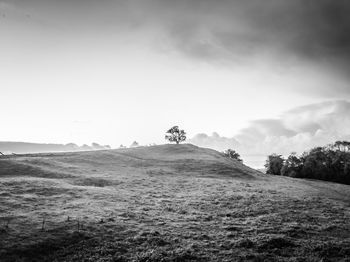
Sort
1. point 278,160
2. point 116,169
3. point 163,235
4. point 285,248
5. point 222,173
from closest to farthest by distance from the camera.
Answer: point 285,248
point 163,235
point 116,169
point 222,173
point 278,160

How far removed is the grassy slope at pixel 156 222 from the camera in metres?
14.1

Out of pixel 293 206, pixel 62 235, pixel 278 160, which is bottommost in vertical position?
pixel 62 235

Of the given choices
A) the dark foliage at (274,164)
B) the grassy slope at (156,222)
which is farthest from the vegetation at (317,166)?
the grassy slope at (156,222)

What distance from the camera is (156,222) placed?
747 inches

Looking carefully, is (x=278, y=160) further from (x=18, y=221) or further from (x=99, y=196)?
(x=18, y=221)

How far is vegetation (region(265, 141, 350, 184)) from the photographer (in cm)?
7300

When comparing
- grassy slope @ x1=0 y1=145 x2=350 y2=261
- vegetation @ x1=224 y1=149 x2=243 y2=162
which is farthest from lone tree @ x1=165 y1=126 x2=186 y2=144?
grassy slope @ x1=0 y1=145 x2=350 y2=261

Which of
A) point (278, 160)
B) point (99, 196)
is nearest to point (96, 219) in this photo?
point (99, 196)

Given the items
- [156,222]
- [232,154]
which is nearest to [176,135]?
[232,154]

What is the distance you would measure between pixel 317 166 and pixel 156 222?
68770 millimetres

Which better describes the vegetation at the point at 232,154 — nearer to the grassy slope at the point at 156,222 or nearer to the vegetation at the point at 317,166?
the vegetation at the point at 317,166

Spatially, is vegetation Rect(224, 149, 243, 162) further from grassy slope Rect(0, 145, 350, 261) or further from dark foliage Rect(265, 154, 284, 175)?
grassy slope Rect(0, 145, 350, 261)

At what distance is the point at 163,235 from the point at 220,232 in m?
3.55

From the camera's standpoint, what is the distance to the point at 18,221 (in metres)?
17.3
